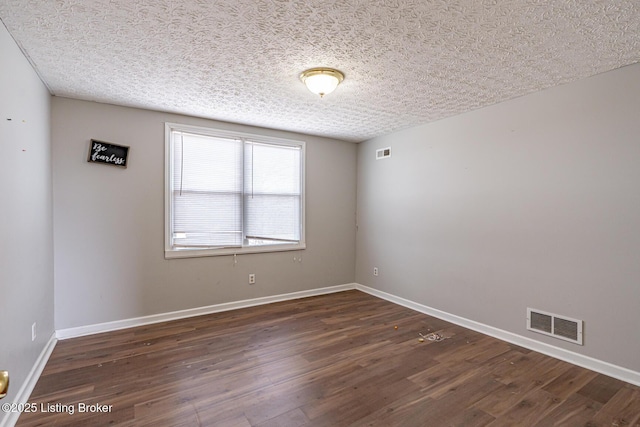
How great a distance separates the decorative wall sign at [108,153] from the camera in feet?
10.6

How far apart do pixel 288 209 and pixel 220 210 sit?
1.00 m

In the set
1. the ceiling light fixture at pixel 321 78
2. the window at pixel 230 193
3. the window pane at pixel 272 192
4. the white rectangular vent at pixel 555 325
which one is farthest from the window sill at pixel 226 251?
the white rectangular vent at pixel 555 325

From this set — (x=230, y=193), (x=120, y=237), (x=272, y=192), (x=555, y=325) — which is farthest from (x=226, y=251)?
(x=555, y=325)

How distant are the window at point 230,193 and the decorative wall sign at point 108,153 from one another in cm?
43

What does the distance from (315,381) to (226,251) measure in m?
2.17

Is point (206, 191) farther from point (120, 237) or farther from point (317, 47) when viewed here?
point (317, 47)

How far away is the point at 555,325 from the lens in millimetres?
2826

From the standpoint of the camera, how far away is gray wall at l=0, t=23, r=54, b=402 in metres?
1.88

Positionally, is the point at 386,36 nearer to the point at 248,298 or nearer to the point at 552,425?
the point at 552,425

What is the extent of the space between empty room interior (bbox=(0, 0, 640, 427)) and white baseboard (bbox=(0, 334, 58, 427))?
0.02 m

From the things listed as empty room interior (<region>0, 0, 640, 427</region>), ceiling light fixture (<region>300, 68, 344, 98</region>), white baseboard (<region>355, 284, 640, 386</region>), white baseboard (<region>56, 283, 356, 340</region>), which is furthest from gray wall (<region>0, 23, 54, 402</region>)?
white baseboard (<region>355, 284, 640, 386</region>)

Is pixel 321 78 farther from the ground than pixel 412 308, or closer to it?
farther from the ground

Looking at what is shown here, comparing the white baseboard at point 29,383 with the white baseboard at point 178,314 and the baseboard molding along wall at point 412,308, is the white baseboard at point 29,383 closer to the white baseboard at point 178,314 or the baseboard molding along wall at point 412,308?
the white baseboard at point 178,314

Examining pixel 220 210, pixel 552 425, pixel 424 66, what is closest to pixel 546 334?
pixel 552 425
